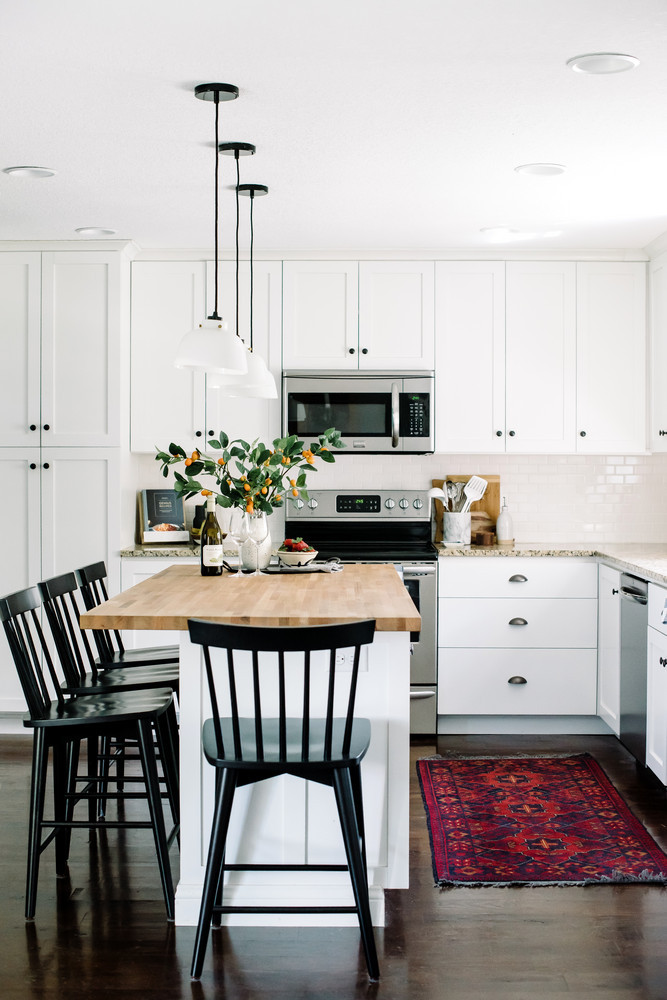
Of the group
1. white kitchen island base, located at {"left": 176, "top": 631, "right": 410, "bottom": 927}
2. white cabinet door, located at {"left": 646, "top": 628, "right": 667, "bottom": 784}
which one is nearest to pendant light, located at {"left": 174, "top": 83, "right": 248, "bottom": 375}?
white kitchen island base, located at {"left": 176, "top": 631, "right": 410, "bottom": 927}

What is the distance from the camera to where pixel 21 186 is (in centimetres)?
377

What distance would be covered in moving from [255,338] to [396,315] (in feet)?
2.47

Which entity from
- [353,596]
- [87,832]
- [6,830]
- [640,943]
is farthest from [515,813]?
[6,830]

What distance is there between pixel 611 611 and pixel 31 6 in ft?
11.2

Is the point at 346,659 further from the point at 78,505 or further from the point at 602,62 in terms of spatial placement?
the point at 78,505

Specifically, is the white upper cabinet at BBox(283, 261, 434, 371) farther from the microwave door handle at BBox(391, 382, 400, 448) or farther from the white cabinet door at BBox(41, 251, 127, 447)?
the white cabinet door at BBox(41, 251, 127, 447)

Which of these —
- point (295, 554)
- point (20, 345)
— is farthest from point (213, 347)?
point (20, 345)

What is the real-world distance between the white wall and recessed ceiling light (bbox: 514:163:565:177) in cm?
192

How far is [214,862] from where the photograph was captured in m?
2.38

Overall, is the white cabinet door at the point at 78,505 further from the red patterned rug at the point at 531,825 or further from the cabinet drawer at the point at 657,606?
the cabinet drawer at the point at 657,606

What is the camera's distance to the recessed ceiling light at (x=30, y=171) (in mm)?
3535

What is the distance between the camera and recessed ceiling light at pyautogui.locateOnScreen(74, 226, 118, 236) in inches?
176

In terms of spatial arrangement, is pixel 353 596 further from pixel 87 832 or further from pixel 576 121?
pixel 576 121

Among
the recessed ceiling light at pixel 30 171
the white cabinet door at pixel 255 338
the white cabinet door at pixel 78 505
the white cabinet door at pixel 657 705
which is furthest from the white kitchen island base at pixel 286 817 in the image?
the white cabinet door at pixel 255 338
